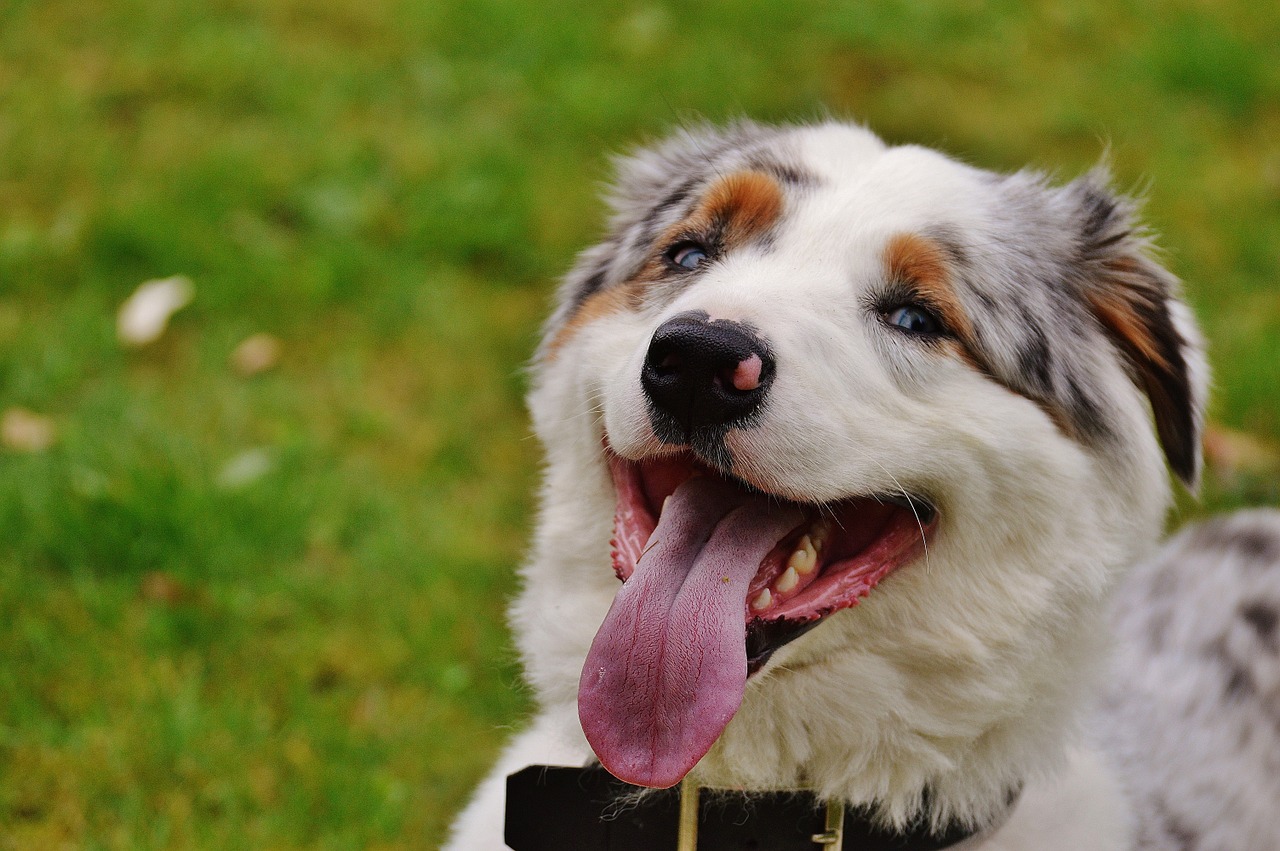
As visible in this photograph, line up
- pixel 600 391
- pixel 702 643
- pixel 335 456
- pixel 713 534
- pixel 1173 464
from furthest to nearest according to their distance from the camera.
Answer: pixel 335 456
pixel 1173 464
pixel 600 391
pixel 713 534
pixel 702 643

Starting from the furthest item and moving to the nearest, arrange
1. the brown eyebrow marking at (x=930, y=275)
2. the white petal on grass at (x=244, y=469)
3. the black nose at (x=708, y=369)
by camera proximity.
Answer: the white petal on grass at (x=244, y=469) → the brown eyebrow marking at (x=930, y=275) → the black nose at (x=708, y=369)

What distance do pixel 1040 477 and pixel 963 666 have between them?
0.43 meters

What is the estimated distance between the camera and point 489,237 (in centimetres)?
607

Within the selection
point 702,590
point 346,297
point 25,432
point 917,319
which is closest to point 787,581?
point 702,590

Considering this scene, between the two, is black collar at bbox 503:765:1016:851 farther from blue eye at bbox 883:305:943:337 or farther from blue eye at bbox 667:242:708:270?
blue eye at bbox 667:242:708:270

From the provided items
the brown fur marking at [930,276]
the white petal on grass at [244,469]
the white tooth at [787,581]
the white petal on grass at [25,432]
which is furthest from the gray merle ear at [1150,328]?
the white petal on grass at [25,432]

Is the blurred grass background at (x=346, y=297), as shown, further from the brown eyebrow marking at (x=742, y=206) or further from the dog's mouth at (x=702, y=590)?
the brown eyebrow marking at (x=742, y=206)

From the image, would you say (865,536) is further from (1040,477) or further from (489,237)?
(489,237)

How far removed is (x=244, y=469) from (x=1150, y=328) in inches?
128

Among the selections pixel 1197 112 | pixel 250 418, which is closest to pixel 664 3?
pixel 1197 112

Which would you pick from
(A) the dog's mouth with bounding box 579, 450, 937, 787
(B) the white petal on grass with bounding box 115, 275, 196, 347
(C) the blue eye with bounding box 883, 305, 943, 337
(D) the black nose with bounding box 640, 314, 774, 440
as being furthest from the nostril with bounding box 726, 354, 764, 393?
(B) the white petal on grass with bounding box 115, 275, 196, 347

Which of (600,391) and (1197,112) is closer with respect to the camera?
(600,391)

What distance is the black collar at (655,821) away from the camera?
248 cm

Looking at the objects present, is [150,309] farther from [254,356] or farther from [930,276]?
[930,276]
